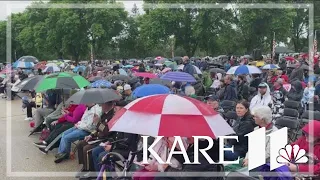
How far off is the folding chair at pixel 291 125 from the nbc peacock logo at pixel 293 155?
2.05 meters

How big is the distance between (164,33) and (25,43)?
70.4 ft

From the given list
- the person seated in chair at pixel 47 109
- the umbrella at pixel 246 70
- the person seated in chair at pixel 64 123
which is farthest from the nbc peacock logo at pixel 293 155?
the umbrella at pixel 246 70

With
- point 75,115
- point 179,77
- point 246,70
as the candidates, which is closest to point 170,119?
point 75,115

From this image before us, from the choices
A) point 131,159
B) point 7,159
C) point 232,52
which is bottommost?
point 7,159

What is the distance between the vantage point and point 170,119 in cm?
402

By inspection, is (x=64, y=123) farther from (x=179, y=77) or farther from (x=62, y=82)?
(x=179, y=77)

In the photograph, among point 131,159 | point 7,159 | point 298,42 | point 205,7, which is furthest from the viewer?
point 298,42

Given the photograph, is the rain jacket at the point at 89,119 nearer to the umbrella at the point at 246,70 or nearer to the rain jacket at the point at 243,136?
the rain jacket at the point at 243,136

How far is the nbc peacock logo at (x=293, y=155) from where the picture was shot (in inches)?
172

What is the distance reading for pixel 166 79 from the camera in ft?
33.9

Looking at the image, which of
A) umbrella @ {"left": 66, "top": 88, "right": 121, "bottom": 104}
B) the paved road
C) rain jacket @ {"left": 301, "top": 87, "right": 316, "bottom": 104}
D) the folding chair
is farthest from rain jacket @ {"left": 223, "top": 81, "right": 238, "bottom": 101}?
the paved road

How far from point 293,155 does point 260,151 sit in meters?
0.37

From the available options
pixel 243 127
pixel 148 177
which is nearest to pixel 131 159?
pixel 148 177

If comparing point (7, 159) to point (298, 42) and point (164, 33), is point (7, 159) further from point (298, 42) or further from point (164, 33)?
point (298, 42)
